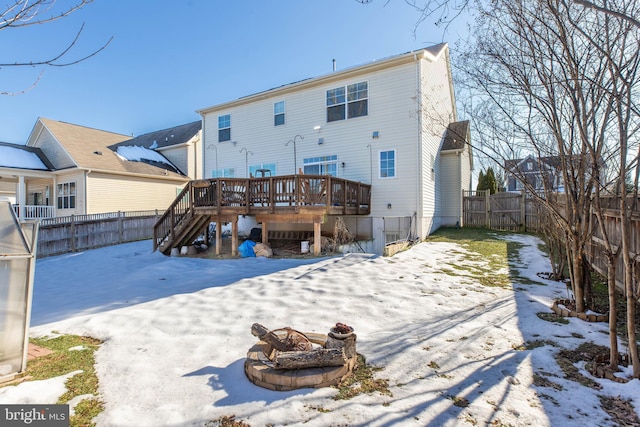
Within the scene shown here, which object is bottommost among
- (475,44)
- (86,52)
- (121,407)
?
(121,407)

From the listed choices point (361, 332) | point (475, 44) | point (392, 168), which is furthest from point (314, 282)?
point (392, 168)

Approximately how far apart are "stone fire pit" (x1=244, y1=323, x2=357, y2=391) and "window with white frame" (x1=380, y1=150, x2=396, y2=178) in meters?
9.21

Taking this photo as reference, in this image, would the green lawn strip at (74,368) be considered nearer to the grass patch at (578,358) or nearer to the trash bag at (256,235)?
the grass patch at (578,358)

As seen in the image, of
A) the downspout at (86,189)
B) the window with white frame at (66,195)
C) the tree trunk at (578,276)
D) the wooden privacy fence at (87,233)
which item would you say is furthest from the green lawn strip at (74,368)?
the window with white frame at (66,195)

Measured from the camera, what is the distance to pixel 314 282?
21.1ft

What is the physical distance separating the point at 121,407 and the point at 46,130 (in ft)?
72.9

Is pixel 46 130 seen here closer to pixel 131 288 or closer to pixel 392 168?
pixel 131 288

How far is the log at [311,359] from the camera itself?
2801 millimetres

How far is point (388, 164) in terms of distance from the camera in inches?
461

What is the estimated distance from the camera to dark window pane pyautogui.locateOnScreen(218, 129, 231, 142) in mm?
15477

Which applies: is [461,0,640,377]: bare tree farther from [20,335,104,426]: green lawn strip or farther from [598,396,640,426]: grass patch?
[20,335,104,426]: green lawn strip

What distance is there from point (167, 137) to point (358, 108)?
1693 centimetres

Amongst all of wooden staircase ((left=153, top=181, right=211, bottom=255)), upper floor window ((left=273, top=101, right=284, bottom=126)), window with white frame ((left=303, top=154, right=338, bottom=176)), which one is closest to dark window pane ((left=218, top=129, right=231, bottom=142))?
upper floor window ((left=273, top=101, right=284, bottom=126))

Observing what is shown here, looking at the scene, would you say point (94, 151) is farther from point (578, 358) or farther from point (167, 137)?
point (578, 358)
